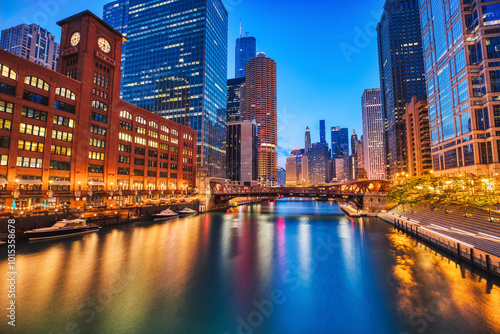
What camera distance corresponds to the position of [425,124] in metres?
153

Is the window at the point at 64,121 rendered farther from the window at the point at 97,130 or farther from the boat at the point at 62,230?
the boat at the point at 62,230

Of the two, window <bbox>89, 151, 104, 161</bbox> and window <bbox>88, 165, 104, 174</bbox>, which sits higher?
window <bbox>89, 151, 104, 161</bbox>

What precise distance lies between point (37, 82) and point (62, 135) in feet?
41.1

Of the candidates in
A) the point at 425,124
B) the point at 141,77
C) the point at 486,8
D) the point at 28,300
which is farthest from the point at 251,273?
the point at 425,124

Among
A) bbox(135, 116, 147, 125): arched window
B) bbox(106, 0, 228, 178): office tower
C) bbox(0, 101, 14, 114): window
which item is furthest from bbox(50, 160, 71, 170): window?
bbox(106, 0, 228, 178): office tower

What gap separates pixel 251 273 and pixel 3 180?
51.9 meters

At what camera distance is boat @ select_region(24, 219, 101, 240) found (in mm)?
41969

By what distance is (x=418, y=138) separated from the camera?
159125mm

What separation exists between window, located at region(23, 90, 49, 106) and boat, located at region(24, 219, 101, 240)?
94.9 ft

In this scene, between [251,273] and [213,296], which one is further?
[251,273]

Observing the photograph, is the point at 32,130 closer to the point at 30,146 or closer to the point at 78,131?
the point at 30,146

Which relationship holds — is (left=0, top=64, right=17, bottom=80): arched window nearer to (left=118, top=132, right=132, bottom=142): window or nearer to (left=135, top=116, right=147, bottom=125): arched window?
(left=118, top=132, right=132, bottom=142): window

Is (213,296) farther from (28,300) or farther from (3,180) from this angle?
(3,180)

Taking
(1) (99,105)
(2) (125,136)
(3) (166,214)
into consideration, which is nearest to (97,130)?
(1) (99,105)
